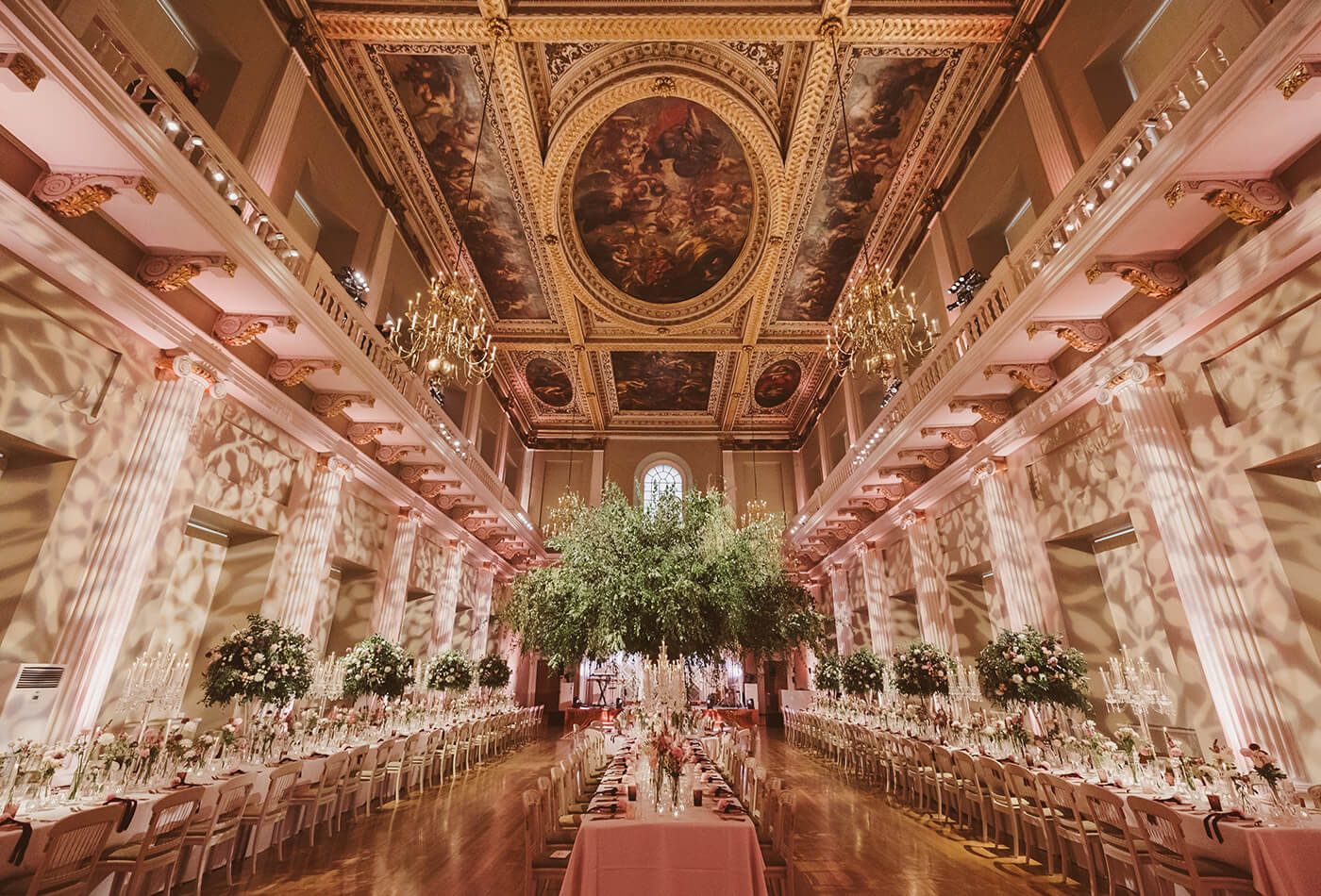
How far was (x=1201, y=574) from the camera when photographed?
5051mm

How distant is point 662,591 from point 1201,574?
5.25 m

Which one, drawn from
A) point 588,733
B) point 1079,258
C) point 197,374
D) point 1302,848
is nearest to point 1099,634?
point 1302,848

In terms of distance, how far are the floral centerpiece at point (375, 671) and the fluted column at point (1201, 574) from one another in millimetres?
9286

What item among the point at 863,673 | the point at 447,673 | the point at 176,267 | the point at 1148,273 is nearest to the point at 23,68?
the point at 176,267

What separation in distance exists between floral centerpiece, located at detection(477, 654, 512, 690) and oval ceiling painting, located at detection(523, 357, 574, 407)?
27.3 ft

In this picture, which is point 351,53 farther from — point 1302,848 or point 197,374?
point 1302,848

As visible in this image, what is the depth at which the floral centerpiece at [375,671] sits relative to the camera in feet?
26.3

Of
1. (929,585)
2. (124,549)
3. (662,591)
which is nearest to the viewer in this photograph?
(124,549)

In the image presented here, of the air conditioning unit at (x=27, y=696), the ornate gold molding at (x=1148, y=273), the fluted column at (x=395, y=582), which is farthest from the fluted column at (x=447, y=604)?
the ornate gold molding at (x=1148, y=273)

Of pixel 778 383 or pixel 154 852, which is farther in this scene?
pixel 778 383

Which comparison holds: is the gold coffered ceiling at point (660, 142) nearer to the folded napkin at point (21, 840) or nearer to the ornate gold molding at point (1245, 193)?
the ornate gold molding at point (1245, 193)

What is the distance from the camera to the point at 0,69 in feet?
11.8

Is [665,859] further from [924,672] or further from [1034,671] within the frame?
[924,672]

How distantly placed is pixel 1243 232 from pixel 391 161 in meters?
11.3
